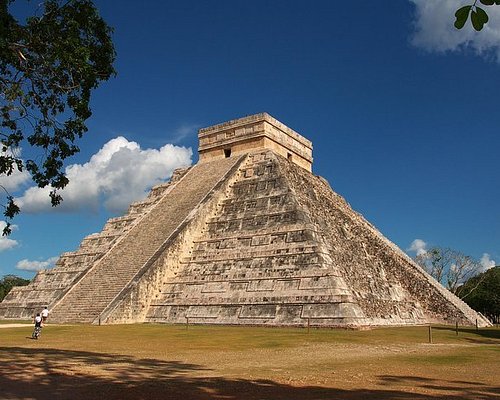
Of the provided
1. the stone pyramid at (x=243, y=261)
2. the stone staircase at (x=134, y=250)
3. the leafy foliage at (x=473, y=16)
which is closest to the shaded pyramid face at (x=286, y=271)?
the stone pyramid at (x=243, y=261)

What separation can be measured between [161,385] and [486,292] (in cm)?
4394

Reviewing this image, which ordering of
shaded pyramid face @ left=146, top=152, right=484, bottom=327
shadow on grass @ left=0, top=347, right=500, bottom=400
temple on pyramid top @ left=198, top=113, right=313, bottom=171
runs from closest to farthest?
shadow on grass @ left=0, top=347, right=500, bottom=400 < shaded pyramid face @ left=146, top=152, right=484, bottom=327 < temple on pyramid top @ left=198, top=113, right=313, bottom=171


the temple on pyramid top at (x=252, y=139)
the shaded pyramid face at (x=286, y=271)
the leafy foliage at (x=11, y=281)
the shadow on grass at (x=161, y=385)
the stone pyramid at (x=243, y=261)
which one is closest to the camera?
the shadow on grass at (x=161, y=385)

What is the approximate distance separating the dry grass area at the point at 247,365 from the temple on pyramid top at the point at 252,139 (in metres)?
13.6

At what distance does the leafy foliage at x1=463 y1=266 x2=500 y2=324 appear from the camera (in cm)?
4453

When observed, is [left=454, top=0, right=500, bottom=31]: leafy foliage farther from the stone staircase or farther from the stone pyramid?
the stone staircase

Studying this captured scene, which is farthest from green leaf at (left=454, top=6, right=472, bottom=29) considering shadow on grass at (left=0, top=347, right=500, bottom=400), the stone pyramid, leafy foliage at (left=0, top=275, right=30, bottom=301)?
leafy foliage at (left=0, top=275, right=30, bottom=301)

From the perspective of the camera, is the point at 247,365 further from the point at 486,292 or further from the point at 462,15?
the point at 486,292

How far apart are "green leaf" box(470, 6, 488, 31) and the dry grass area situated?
4.85 meters

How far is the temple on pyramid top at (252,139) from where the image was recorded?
27578mm

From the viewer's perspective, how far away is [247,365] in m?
9.48

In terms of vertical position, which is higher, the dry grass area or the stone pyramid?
the stone pyramid

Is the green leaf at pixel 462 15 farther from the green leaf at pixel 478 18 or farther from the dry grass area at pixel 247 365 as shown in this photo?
the dry grass area at pixel 247 365

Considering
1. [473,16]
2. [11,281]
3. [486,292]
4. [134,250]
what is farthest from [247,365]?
[11,281]
